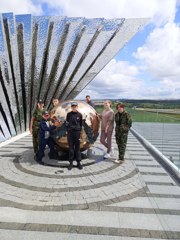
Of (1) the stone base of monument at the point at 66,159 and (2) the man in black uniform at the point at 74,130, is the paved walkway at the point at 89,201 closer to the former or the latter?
(1) the stone base of monument at the point at 66,159

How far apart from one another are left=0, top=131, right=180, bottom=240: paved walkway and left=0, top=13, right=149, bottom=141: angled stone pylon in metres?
7.59

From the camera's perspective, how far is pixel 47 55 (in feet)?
53.6

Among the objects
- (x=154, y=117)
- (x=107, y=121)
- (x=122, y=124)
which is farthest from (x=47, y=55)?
(x=122, y=124)

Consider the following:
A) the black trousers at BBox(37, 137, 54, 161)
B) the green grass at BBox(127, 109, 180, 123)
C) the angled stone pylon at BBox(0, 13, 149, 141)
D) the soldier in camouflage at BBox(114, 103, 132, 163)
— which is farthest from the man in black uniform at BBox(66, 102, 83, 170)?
the angled stone pylon at BBox(0, 13, 149, 141)

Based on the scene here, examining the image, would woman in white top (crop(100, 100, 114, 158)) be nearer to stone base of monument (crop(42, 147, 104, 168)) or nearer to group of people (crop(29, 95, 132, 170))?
group of people (crop(29, 95, 132, 170))

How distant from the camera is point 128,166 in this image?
7.37 meters

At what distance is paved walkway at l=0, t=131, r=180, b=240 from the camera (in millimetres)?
3979

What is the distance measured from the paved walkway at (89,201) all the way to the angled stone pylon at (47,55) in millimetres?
7593

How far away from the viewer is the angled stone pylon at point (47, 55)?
1430cm

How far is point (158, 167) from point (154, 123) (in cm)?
322

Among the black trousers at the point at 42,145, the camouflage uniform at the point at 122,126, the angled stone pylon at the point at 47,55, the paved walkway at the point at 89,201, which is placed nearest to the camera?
the paved walkway at the point at 89,201

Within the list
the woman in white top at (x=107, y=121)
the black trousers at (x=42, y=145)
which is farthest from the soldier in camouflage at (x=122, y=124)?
the black trousers at (x=42, y=145)

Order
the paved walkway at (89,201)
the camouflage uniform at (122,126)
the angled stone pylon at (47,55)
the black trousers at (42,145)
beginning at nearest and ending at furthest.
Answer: the paved walkway at (89,201), the camouflage uniform at (122,126), the black trousers at (42,145), the angled stone pylon at (47,55)

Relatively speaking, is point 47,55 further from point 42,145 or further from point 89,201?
point 89,201
